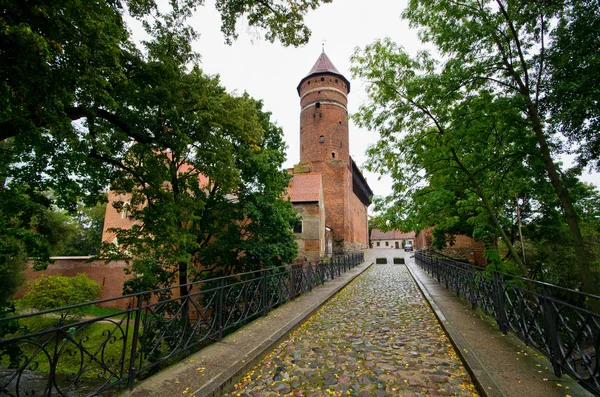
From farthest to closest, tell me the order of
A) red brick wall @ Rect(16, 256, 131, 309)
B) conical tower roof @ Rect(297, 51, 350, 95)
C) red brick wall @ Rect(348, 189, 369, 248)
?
red brick wall @ Rect(348, 189, 369, 248)
conical tower roof @ Rect(297, 51, 350, 95)
red brick wall @ Rect(16, 256, 131, 309)

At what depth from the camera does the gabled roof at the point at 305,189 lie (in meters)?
22.7

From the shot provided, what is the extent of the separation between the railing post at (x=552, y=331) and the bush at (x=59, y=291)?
67.6 feet

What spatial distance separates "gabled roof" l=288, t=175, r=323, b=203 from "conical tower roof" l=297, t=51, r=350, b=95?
13.7m

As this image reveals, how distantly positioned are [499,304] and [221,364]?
5.03 metres

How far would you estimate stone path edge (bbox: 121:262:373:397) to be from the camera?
3.19 metres

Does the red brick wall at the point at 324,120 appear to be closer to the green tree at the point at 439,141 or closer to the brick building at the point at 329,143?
the brick building at the point at 329,143

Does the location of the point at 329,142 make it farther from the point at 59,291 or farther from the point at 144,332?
the point at 144,332

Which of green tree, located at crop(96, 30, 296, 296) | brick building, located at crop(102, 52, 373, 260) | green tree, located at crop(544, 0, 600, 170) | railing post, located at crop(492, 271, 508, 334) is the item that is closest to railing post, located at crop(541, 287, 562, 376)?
railing post, located at crop(492, 271, 508, 334)

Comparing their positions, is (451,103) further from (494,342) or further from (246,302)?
(246,302)

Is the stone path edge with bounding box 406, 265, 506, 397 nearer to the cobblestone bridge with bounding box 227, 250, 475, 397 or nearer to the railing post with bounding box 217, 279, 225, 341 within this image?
the cobblestone bridge with bounding box 227, 250, 475, 397

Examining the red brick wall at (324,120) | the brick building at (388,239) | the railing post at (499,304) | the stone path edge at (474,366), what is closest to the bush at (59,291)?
the stone path edge at (474,366)

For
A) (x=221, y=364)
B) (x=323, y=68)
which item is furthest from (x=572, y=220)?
(x=323, y=68)

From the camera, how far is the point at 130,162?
25.2 ft

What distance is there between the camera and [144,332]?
12.0ft
